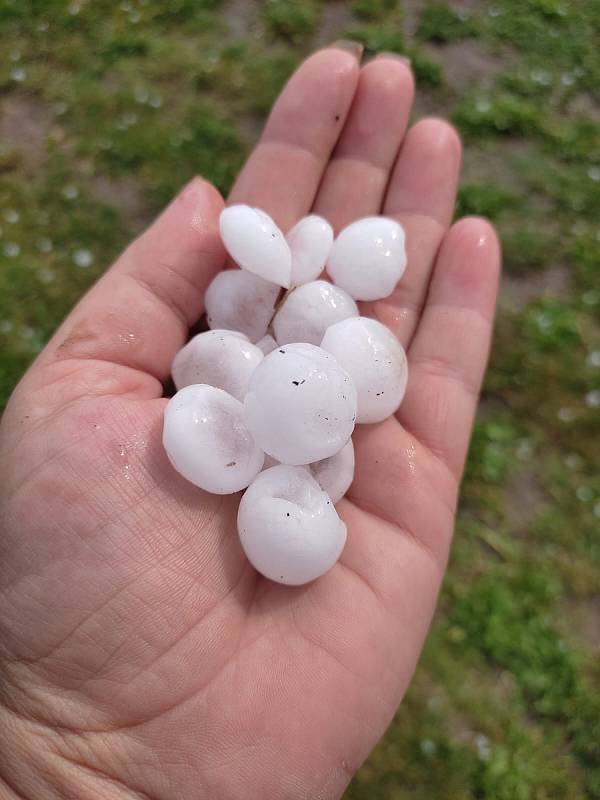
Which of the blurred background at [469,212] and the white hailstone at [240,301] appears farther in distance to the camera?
the blurred background at [469,212]

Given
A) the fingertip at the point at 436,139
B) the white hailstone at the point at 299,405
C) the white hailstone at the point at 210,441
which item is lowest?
the white hailstone at the point at 210,441

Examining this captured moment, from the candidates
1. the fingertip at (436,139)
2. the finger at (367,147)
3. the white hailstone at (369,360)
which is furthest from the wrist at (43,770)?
the fingertip at (436,139)

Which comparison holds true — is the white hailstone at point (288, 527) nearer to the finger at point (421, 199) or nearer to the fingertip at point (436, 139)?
the finger at point (421, 199)

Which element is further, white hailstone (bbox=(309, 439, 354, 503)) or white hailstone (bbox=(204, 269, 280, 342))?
white hailstone (bbox=(204, 269, 280, 342))

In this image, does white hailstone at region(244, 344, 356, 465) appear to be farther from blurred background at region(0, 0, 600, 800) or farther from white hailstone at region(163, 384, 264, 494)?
blurred background at region(0, 0, 600, 800)

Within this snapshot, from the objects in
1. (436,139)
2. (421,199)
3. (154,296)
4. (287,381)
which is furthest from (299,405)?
(436,139)

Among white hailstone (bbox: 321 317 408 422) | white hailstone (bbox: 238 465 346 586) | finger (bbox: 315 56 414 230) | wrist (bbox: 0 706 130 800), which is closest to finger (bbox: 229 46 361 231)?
finger (bbox: 315 56 414 230)
